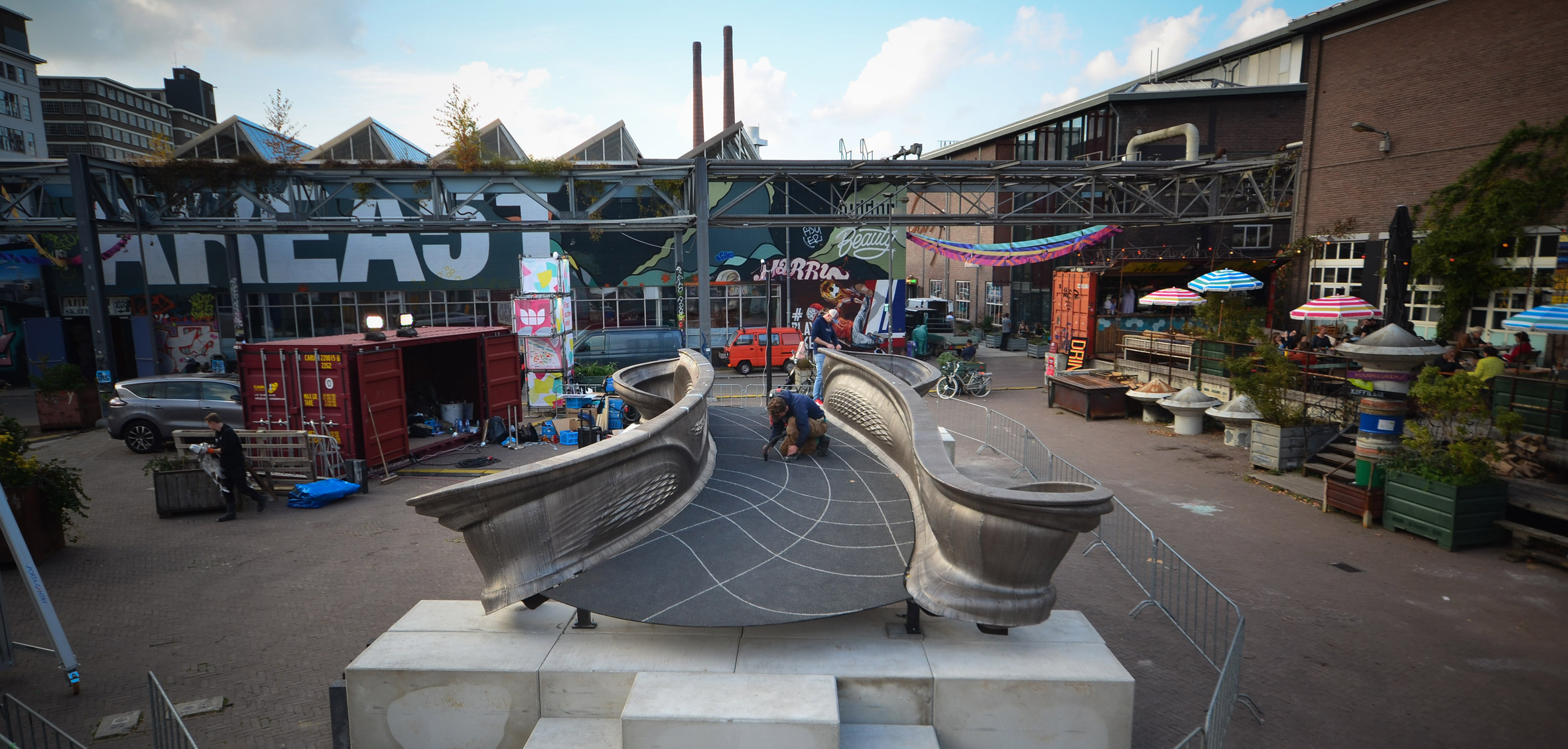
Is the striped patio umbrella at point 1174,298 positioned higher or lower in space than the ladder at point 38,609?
higher

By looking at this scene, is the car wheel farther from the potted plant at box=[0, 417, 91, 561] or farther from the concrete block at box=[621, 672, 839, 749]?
the concrete block at box=[621, 672, 839, 749]

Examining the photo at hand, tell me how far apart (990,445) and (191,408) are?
16.5 m

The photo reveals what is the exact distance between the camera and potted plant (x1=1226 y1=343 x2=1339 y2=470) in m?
12.9

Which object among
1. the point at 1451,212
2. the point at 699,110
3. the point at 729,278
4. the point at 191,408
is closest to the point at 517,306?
the point at 191,408

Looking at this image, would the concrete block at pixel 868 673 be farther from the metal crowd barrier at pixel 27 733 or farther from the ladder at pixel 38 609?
the ladder at pixel 38 609

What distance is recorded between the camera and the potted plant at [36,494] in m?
9.16

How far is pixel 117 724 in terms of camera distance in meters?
5.92

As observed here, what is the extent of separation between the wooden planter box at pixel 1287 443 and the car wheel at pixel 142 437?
850 inches

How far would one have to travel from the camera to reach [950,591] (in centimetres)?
528

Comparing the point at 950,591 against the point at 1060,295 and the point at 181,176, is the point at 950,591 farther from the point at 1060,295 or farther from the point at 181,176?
the point at 181,176

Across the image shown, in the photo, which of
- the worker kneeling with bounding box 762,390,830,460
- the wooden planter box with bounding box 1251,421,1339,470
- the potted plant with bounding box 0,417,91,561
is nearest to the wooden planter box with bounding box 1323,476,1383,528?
the wooden planter box with bounding box 1251,421,1339,470

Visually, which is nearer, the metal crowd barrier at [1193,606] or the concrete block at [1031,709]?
the concrete block at [1031,709]

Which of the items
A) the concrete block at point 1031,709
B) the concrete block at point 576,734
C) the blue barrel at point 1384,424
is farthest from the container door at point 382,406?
the blue barrel at point 1384,424

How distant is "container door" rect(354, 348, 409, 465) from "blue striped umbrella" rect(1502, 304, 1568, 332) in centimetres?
1820
